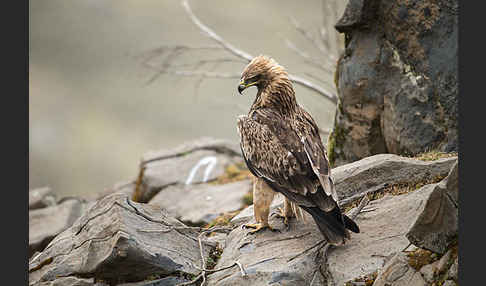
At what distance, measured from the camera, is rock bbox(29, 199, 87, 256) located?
24.4 feet

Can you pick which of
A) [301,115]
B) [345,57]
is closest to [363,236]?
[301,115]

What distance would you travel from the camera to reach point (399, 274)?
136 inches

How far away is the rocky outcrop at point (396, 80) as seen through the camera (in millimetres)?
5168

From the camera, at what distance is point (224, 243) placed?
4875 mm

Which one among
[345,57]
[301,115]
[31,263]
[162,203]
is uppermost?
[345,57]

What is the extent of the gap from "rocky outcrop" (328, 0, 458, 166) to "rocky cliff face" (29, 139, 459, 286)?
757 millimetres

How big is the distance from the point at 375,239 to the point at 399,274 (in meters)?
0.56

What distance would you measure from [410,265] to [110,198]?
2.54 meters

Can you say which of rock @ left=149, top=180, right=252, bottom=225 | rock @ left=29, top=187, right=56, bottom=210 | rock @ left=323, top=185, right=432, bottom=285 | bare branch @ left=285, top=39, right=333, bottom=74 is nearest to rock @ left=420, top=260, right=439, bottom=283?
rock @ left=323, top=185, right=432, bottom=285

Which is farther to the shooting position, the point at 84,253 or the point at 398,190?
the point at 398,190

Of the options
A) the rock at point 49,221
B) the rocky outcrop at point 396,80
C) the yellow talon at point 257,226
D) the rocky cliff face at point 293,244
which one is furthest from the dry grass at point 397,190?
the rock at point 49,221

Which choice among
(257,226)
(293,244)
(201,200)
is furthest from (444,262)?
(201,200)

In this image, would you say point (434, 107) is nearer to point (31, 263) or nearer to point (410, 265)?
point (410, 265)

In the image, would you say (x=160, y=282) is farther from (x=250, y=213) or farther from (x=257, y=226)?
(x=250, y=213)
